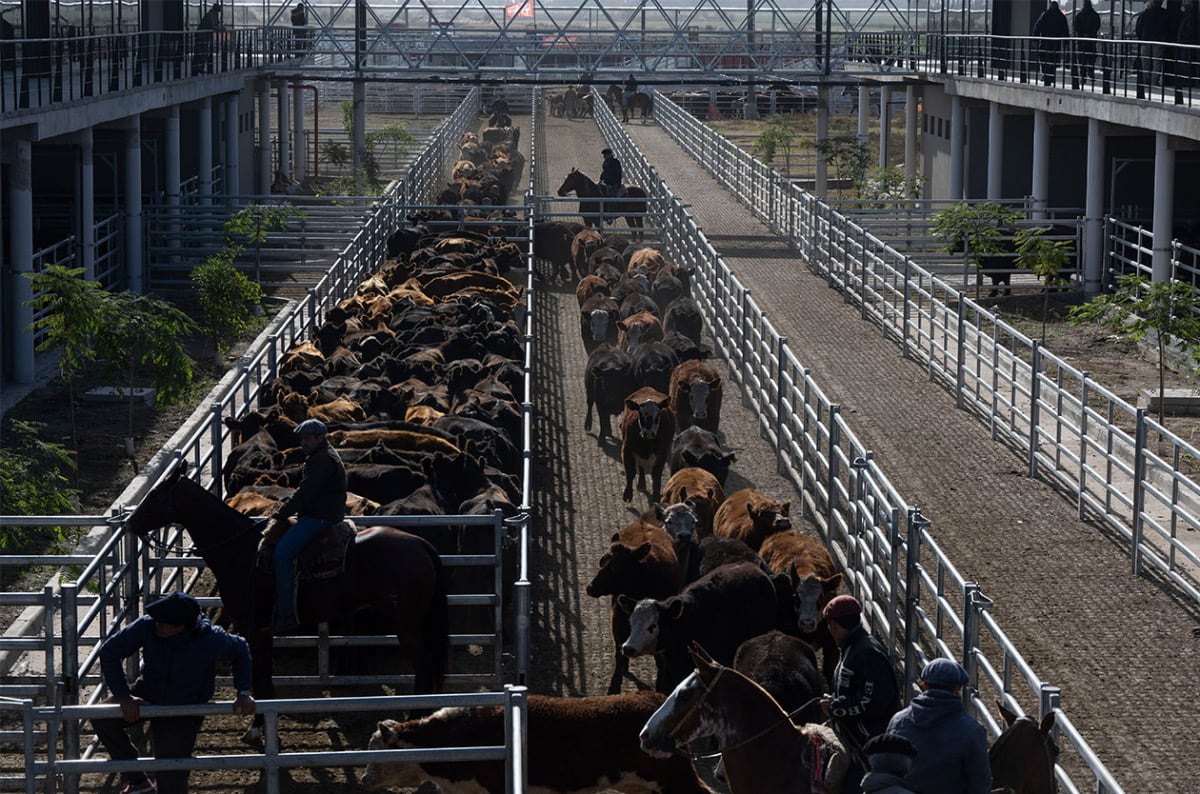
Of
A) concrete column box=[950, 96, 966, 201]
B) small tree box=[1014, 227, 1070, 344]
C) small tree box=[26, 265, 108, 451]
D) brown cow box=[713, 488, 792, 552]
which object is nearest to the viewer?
brown cow box=[713, 488, 792, 552]

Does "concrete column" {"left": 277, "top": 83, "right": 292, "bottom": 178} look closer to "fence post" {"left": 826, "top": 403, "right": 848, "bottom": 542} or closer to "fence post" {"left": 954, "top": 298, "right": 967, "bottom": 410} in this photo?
"fence post" {"left": 954, "top": 298, "right": 967, "bottom": 410}

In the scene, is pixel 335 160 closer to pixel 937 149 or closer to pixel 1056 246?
pixel 937 149

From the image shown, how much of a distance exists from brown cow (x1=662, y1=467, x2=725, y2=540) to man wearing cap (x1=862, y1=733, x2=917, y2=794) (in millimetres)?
6916

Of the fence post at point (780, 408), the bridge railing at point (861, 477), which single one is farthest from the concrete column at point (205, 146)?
the fence post at point (780, 408)

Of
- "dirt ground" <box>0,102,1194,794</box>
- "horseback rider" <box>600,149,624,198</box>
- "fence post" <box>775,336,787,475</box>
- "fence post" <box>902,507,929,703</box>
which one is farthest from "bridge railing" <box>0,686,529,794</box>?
"horseback rider" <box>600,149,624,198</box>

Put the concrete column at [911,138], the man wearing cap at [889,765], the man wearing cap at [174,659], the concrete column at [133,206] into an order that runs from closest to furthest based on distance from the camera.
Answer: the man wearing cap at [889,765]
the man wearing cap at [174,659]
the concrete column at [133,206]
the concrete column at [911,138]

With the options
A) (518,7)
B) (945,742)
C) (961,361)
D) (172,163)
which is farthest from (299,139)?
(945,742)

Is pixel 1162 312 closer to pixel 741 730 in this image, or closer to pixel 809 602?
pixel 809 602

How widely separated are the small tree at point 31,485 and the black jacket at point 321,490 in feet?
11.0

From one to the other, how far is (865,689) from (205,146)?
30.3 m

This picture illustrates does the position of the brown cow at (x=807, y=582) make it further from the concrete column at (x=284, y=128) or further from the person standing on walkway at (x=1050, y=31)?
the concrete column at (x=284, y=128)

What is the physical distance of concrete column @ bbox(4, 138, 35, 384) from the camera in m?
23.2

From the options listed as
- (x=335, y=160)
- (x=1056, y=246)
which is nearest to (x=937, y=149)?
(x=1056, y=246)

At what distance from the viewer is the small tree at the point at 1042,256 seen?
26891 mm
